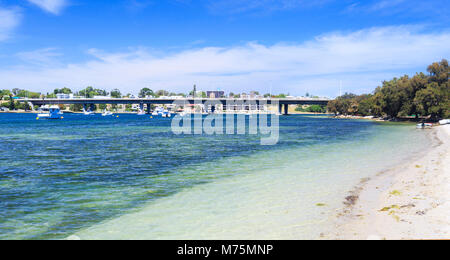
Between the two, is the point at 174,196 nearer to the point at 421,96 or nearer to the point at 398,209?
the point at 398,209

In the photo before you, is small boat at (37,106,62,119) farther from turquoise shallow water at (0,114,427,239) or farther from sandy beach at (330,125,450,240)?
sandy beach at (330,125,450,240)

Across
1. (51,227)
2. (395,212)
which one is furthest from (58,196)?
(395,212)

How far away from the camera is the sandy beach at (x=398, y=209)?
11281 millimetres

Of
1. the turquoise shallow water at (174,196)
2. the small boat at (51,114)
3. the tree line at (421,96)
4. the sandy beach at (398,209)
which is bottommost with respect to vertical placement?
the turquoise shallow water at (174,196)

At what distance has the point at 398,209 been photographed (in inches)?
554

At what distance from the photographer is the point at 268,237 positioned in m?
11.6

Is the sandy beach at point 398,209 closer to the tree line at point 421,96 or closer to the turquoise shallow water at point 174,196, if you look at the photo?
the turquoise shallow water at point 174,196

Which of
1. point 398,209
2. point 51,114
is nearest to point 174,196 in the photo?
point 398,209

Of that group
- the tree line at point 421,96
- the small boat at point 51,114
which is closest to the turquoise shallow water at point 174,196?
the tree line at point 421,96

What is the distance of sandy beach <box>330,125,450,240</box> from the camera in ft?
37.0

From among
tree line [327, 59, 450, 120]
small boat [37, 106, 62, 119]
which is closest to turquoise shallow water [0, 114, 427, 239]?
tree line [327, 59, 450, 120]

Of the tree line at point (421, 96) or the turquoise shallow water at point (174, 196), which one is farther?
the tree line at point (421, 96)
